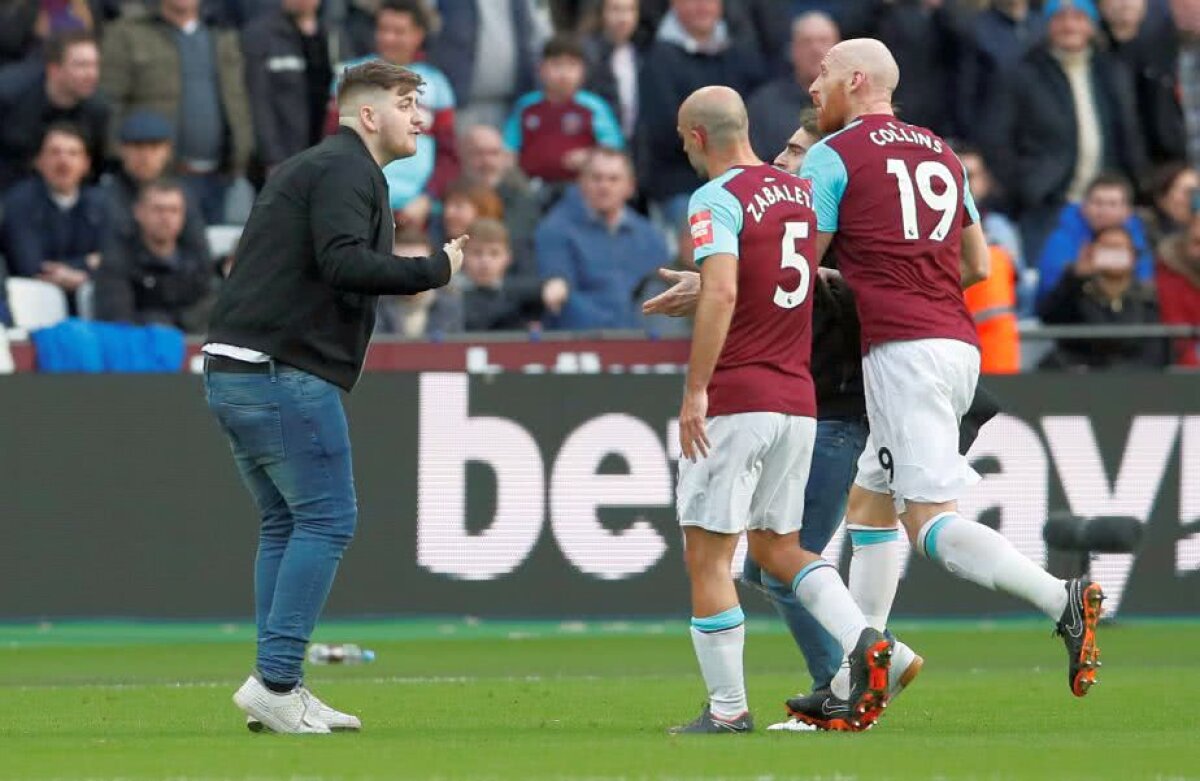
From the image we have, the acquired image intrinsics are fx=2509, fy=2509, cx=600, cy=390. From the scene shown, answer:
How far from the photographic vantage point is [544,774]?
7391 millimetres

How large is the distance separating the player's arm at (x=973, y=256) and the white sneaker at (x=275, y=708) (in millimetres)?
2896

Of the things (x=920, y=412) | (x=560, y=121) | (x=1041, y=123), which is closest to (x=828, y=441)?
(x=920, y=412)

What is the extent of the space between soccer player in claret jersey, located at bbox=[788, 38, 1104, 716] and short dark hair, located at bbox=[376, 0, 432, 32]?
8.31m

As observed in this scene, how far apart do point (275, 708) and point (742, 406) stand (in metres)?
1.95

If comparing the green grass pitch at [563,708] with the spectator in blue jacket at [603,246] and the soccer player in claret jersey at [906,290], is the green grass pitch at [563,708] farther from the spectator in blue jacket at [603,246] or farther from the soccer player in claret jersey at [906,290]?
the spectator in blue jacket at [603,246]

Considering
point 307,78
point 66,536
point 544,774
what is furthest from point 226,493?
point 544,774

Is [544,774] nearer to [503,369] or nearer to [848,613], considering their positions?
[848,613]

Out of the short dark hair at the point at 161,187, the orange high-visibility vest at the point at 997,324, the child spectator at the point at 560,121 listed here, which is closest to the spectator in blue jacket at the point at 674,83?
the child spectator at the point at 560,121

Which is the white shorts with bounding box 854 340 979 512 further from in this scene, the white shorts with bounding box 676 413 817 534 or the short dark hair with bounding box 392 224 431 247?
the short dark hair with bounding box 392 224 431 247

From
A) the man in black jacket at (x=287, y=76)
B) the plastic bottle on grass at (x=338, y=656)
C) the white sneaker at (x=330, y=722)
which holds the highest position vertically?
the man in black jacket at (x=287, y=76)

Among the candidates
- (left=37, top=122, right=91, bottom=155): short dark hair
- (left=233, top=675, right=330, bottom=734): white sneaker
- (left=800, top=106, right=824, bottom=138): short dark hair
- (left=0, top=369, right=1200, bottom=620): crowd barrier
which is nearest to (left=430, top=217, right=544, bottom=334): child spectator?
(left=0, top=369, right=1200, bottom=620): crowd barrier

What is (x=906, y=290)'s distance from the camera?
29.3 ft

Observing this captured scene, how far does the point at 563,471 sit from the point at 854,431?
18.3 ft

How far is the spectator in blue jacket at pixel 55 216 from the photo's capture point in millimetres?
15711
